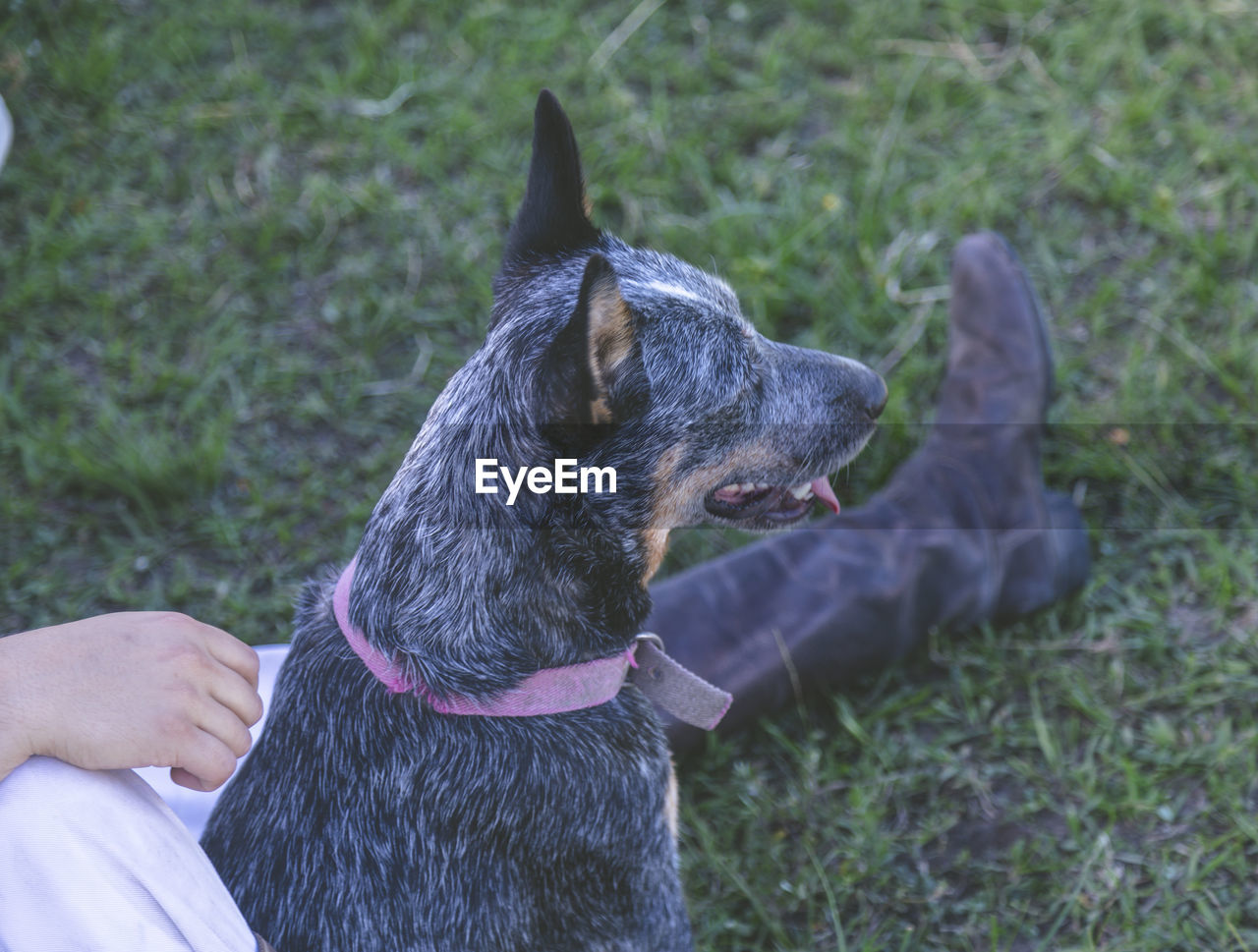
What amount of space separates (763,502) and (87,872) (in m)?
1.45

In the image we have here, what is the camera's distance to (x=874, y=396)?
2.47m

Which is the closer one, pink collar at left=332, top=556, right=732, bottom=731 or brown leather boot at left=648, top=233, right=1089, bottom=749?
pink collar at left=332, top=556, right=732, bottom=731

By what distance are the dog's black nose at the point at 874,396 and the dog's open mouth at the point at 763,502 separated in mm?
203

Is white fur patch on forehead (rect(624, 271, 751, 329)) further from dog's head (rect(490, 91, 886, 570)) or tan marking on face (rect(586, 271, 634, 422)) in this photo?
tan marking on face (rect(586, 271, 634, 422))

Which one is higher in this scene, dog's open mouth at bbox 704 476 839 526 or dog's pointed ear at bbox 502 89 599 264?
dog's pointed ear at bbox 502 89 599 264

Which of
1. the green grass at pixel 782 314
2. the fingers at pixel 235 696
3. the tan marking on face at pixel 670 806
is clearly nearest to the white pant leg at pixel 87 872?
the fingers at pixel 235 696

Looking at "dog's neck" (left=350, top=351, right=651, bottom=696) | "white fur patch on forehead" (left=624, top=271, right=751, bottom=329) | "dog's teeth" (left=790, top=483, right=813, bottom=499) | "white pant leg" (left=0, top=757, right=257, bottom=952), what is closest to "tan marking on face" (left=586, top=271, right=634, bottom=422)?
"dog's neck" (left=350, top=351, right=651, bottom=696)

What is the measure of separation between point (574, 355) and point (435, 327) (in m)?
2.49

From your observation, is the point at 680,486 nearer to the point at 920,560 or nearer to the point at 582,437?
the point at 582,437

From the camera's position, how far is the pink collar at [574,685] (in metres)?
1.97

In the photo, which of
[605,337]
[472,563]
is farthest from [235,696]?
[605,337]

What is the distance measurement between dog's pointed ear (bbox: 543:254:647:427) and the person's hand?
2.34 feet

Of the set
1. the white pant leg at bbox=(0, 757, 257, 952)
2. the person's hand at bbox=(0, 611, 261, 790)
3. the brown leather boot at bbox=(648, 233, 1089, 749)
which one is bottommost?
the brown leather boot at bbox=(648, 233, 1089, 749)

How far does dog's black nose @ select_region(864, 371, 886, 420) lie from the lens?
2.46 m
